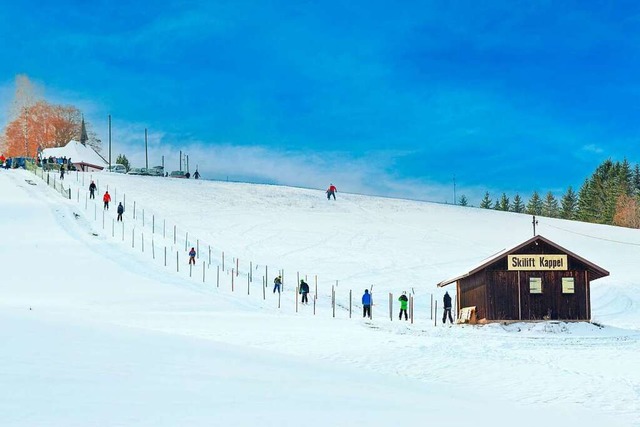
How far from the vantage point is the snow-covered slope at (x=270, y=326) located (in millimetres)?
9398

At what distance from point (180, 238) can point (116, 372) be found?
133ft

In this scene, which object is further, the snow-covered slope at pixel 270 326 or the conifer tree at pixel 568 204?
the conifer tree at pixel 568 204

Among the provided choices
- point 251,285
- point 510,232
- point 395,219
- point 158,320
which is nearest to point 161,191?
point 395,219

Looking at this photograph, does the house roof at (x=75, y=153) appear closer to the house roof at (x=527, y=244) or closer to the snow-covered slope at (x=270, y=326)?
the snow-covered slope at (x=270, y=326)

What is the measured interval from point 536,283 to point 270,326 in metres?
12.9

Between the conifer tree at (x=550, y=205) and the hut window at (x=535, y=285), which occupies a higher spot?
the conifer tree at (x=550, y=205)

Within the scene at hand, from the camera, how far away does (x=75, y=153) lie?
4304 inches

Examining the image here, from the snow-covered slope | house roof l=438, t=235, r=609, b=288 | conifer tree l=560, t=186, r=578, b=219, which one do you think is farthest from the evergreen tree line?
house roof l=438, t=235, r=609, b=288

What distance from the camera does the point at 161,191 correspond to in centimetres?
7394

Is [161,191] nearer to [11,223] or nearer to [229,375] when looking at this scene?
[11,223]

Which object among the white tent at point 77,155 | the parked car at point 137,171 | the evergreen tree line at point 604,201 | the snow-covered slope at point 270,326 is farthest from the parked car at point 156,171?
the evergreen tree line at point 604,201

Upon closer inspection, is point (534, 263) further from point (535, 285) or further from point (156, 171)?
point (156, 171)

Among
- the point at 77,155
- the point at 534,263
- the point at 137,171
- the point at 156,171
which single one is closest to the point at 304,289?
the point at 534,263

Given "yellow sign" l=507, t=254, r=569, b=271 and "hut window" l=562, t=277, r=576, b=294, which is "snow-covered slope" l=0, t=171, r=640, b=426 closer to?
"hut window" l=562, t=277, r=576, b=294
